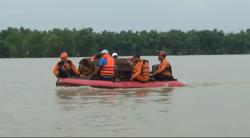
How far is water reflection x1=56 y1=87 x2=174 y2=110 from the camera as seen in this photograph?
698 inches

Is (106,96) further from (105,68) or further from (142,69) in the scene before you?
(142,69)

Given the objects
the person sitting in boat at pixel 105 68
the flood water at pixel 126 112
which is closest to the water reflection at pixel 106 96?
the flood water at pixel 126 112

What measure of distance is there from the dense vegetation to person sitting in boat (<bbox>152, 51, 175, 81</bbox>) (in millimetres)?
57339

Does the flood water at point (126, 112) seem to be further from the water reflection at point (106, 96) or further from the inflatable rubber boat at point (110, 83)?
the inflatable rubber boat at point (110, 83)

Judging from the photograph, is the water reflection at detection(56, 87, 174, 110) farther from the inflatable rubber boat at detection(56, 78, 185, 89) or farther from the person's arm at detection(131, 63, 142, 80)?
the person's arm at detection(131, 63, 142, 80)

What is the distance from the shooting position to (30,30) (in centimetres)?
9994

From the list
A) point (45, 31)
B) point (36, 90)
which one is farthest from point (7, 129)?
point (45, 31)

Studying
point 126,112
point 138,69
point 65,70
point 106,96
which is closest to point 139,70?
point 138,69

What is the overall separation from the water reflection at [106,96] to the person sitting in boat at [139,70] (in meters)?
0.43

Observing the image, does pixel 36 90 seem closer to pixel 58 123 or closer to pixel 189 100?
pixel 189 100

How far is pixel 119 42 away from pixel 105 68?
61.0m

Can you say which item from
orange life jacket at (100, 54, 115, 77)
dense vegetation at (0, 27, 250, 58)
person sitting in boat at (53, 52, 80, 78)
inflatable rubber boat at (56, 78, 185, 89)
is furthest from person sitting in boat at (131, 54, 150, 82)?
dense vegetation at (0, 27, 250, 58)

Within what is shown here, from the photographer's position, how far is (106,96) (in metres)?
19.4

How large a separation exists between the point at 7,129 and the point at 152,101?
5.62m
